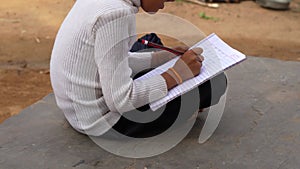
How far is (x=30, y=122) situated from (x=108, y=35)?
81cm

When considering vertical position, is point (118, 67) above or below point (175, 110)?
above

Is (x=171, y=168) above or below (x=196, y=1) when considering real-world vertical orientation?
above

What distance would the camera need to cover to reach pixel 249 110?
271cm

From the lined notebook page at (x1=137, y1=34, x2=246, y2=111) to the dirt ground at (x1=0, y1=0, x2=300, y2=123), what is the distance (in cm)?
186

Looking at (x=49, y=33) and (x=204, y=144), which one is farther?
(x=49, y=33)

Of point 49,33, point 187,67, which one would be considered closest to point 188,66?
point 187,67

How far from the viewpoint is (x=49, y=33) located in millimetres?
5383

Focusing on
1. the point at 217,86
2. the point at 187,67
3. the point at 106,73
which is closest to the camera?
the point at 106,73

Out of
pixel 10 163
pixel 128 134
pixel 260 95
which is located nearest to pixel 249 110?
pixel 260 95

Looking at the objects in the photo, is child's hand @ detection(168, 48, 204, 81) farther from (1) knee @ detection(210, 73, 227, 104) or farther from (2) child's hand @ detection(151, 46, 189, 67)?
(2) child's hand @ detection(151, 46, 189, 67)

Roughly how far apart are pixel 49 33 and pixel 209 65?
3.44 metres

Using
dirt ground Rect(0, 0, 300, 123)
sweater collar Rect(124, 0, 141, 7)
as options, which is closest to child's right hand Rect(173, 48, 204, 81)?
sweater collar Rect(124, 0, 141, 7)

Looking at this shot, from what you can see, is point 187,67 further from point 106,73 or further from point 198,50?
point 106,73

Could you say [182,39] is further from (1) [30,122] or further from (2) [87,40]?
(2) [87,40]
